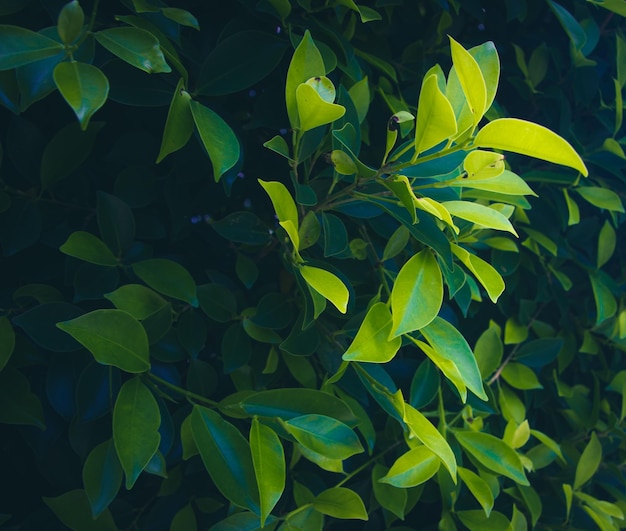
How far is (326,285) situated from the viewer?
0.59m

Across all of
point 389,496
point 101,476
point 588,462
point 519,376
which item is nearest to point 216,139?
point 101,476

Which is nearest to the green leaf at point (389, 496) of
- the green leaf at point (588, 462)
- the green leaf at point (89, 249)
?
the green leaf at point (588, 462)

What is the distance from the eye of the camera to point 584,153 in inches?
39.2

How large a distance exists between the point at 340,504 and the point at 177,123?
1.58ft

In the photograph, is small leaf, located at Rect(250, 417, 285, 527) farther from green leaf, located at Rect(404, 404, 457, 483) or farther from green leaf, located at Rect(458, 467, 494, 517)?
green leaf, located at Rect(458, 467, 494, 517)

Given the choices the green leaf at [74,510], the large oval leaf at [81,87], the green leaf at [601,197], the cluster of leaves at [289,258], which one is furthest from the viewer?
the green leaf at [601,197]

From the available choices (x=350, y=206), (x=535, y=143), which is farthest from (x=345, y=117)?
(x=535, y=143)

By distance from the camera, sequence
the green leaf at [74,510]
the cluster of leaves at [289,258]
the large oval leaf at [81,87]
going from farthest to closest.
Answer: the green leaf at [74,510]
the cluster of leaves at [289,258]
the large oval leaf at [81,87]

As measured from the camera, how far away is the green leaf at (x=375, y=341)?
1.88 feet

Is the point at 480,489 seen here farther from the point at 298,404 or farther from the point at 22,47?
the point at 22,47

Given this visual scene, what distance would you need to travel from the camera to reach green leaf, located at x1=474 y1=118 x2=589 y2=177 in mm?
529

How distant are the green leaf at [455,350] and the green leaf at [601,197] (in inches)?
18.2

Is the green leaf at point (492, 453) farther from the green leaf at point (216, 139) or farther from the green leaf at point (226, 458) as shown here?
the green leaf at point (216, 139)

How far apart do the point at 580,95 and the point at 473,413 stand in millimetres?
556
